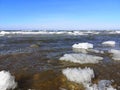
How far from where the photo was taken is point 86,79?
6.08 metres

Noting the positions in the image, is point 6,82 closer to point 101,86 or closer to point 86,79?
point 86,79

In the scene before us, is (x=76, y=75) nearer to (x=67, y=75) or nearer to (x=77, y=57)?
(x=67, y=75)

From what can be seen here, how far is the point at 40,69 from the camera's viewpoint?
291 inches

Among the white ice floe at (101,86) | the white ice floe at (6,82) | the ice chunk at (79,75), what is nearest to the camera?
the white ice floe at (6,82)

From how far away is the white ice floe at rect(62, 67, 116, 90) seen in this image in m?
5.83

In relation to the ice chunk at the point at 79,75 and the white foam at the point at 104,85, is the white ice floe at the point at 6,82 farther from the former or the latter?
the white foam at the point at 104,85

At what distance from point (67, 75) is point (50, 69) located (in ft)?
3.65

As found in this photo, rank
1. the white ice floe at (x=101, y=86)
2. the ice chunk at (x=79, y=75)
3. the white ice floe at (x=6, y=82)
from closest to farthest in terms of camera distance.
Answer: the white ice floe at (x=6, y=82) < the white ice floe at (x=101, y=86) < the ice chunk at (x=79, y=75)

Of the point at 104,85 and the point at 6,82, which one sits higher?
the point at 6,82

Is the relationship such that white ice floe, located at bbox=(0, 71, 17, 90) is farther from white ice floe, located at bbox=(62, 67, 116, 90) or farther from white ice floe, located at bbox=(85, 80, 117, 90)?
white ice floe, located at bbox=(85, 80, 117, 90)

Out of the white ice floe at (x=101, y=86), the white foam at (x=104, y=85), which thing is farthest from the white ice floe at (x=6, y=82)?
the white foam at (x=104, y=85)

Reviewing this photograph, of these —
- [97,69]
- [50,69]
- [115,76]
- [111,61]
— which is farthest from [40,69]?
[111,61]

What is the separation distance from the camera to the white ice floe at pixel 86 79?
583 cm

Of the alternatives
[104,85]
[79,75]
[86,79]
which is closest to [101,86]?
[104,85]
